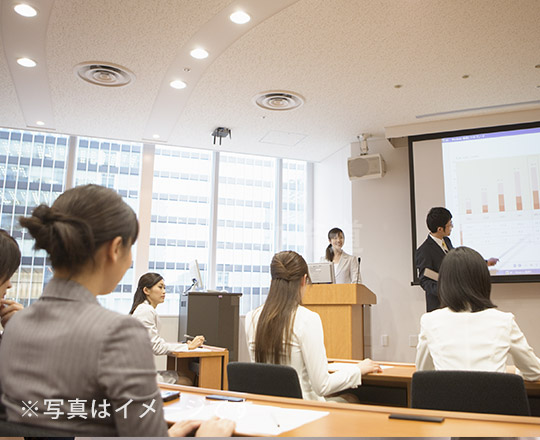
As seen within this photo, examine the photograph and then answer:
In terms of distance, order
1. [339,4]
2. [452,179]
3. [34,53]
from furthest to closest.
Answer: [452,179], [34,53], [339,4]

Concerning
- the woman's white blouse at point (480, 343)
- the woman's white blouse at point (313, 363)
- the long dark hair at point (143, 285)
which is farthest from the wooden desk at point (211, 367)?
the woman's white blouse at point (480, 343)

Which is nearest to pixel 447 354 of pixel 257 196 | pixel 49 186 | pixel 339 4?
pixel 339 4

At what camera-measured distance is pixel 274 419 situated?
3.64 feet

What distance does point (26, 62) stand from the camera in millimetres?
3977

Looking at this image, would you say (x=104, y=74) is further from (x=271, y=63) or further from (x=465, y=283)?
Answer: (x=465, y=283)

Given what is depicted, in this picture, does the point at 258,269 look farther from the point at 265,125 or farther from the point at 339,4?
the point at 339,4

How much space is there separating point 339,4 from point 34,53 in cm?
249

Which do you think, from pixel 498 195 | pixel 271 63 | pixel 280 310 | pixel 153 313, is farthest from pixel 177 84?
pixel 498 195

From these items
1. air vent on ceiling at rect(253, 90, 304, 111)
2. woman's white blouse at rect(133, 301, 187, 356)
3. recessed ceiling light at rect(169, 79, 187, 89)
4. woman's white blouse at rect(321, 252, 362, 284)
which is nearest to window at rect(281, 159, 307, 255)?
woman's white blouse at rect(321, 252, 362, 284)

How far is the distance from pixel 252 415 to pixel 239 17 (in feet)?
9.59

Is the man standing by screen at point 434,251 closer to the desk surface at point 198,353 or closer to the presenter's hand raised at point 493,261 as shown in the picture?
the presenter's hand raised at point 493,261

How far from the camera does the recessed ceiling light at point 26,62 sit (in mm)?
3928

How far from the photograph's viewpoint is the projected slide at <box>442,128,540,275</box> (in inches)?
178

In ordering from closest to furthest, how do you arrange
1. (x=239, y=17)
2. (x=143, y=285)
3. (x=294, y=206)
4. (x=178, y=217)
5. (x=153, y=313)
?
(x=239, y=17) → (x=153, y=313) → (x=143, y=285) → (x=178, y=217) → (x=294, y=206)
